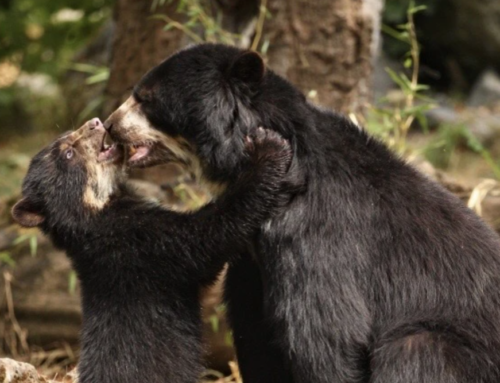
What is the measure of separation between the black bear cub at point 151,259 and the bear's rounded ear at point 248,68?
26 centimetres

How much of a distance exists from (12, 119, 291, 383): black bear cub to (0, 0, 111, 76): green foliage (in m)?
5.09

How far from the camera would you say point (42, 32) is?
1103 centimetres

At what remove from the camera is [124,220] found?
5.21m

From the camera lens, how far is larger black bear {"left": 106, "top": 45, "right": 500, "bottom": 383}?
4.54 meters

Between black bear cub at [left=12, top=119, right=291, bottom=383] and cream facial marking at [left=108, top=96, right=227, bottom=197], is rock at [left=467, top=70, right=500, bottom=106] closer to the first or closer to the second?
cream facial marking at [left=108, top=96, right=227, bottom=197]

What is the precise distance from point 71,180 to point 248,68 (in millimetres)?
1226

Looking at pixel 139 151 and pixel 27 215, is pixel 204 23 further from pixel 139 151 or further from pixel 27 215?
pixel 27 215

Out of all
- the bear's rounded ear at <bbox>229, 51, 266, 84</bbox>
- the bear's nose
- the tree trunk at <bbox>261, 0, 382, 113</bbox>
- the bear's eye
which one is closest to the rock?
the tree trunk at <bbox>261, 0, 382, 113</bbox>

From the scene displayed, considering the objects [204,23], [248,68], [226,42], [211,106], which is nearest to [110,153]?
[211,106]

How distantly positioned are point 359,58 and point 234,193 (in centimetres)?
317

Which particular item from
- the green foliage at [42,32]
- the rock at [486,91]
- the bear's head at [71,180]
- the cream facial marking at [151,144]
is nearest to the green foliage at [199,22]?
the bear's head at [71,180]

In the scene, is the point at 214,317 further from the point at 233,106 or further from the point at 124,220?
the point at 233,106

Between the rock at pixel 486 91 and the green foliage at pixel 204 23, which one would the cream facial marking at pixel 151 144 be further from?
the rock at pixel 486 91

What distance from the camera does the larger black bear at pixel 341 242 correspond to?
4.54 meters
